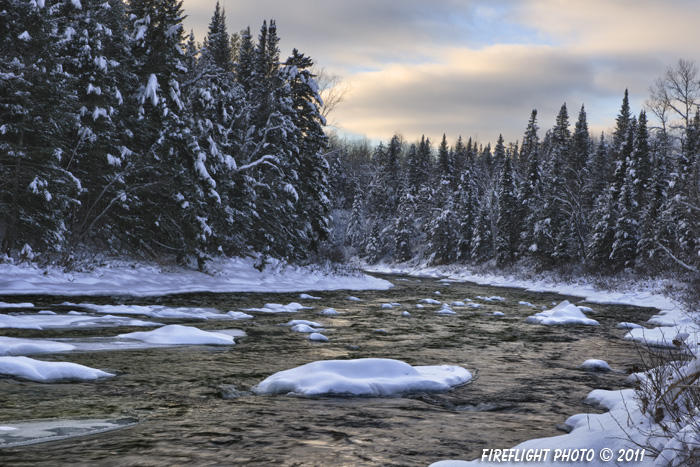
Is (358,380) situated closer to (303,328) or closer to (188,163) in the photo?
(303,328)

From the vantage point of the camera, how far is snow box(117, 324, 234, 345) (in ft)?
31.4

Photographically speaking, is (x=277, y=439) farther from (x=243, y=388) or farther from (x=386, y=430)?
(x=243, y=388)

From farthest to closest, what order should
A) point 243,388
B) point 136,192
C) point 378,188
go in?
point 378,188
point 136,192
point 243,388

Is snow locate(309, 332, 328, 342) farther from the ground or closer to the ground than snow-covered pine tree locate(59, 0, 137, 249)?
closer to the ground

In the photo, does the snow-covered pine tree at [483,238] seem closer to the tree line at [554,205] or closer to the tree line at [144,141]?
the tree line at [554,205]

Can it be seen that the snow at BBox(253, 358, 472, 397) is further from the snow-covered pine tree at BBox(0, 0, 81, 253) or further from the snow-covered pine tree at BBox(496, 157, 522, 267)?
the snow-covered pine tree at BBox(496, 157, 522, 267)

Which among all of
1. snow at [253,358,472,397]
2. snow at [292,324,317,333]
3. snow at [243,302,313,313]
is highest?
snow at [253,358,472,397]

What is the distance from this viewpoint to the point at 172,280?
68.5 ft

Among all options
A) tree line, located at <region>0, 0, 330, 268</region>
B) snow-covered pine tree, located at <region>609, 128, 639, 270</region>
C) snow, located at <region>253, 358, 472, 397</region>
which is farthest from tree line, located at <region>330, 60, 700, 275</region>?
snow, located at <region>253, 358, 472, 397</region>

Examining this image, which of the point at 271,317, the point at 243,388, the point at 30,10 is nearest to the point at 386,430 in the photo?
the point at 243,388

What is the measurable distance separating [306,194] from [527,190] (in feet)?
83.9

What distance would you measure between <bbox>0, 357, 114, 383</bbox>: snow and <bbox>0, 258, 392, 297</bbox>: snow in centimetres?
974

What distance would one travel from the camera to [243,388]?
22.1 feet

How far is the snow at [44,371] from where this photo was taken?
20.8 ft
